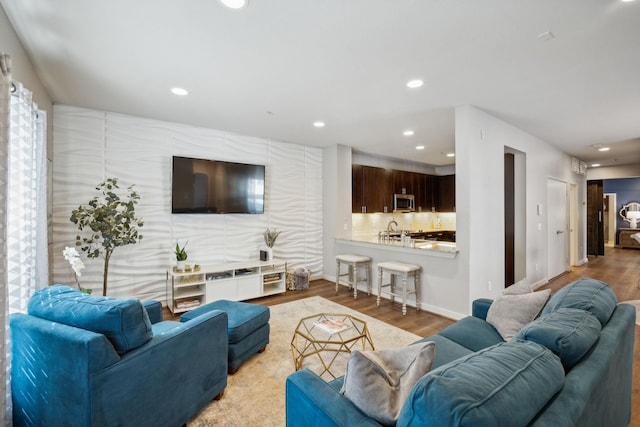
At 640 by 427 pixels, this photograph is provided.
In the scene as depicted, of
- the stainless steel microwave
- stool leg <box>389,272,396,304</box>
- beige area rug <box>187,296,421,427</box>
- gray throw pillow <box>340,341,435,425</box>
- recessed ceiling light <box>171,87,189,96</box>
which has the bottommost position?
beige area rug <box>187,296,421,427</box>

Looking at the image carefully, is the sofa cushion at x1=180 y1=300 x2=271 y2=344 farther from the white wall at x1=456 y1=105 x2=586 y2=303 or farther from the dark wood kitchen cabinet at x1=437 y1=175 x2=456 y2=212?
the dark wood kitchen cabinet at x1=437 y1=175 x2=456 y2=212

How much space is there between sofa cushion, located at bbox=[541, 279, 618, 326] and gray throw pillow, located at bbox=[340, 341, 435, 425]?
0.98 metres

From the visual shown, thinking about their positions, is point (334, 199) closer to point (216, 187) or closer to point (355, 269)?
point (355, 269)

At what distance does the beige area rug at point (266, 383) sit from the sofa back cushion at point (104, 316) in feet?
2.57

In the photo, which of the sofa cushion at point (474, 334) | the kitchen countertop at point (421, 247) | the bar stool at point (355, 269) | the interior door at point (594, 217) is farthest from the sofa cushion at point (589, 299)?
the interior door at point (594, 217)

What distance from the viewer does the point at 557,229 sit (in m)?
5.89

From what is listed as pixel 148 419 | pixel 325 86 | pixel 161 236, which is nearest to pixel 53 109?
pixel 161 236

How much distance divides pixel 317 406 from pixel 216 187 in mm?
3827

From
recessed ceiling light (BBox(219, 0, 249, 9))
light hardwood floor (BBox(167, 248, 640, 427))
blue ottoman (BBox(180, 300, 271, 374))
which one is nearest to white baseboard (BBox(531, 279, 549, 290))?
light hardwood floor (BBox(167, 248, 640, 427))

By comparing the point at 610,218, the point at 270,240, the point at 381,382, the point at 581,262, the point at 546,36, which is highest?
the point at 546,36

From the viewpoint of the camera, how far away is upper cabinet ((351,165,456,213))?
6.10 m

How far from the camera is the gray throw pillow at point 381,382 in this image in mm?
1049

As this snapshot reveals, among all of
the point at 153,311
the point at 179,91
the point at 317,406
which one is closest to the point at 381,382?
the point at 317,406

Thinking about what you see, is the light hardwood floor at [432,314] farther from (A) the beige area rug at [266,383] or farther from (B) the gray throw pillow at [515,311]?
(B) the gray throw pillow at [515,311]
